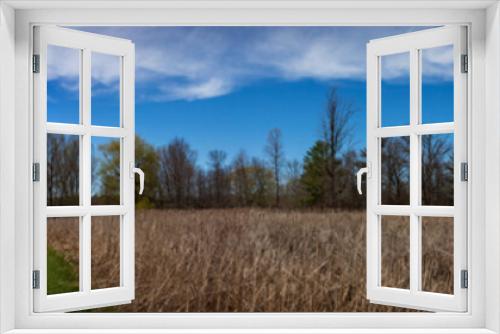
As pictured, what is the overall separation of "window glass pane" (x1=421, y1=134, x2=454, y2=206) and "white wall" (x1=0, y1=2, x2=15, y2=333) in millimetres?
3685

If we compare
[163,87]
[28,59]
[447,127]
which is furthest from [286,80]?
[28,59]

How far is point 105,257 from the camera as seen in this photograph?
16.5 feet

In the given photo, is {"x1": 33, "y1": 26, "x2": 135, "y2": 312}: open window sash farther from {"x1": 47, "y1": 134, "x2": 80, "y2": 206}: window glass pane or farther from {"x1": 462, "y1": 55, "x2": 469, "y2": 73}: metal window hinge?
{"x1": 47, "y1": 134, "x2": 80, "y2": 206}: window glass pane

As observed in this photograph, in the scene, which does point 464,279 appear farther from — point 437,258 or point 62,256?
point 62,256

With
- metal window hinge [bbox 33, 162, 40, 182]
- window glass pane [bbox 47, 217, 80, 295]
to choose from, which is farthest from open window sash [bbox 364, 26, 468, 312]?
window glass pane [bbox 47, 217, 80, 295]

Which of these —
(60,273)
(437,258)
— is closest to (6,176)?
(60,273)

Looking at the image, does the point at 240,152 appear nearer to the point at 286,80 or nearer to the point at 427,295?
the point at 286,80

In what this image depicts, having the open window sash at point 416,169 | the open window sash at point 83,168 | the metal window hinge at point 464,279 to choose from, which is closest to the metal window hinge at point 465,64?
the open window sash at point 416,169

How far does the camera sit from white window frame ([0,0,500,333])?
2.06 m

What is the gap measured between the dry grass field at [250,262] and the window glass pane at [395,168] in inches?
21.3

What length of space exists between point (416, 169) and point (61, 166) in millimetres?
4049

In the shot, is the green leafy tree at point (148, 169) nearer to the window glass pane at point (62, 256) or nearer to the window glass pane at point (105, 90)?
the window glass pane at point (105, 90)

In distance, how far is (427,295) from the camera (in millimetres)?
2471

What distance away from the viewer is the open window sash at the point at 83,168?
217 cm
